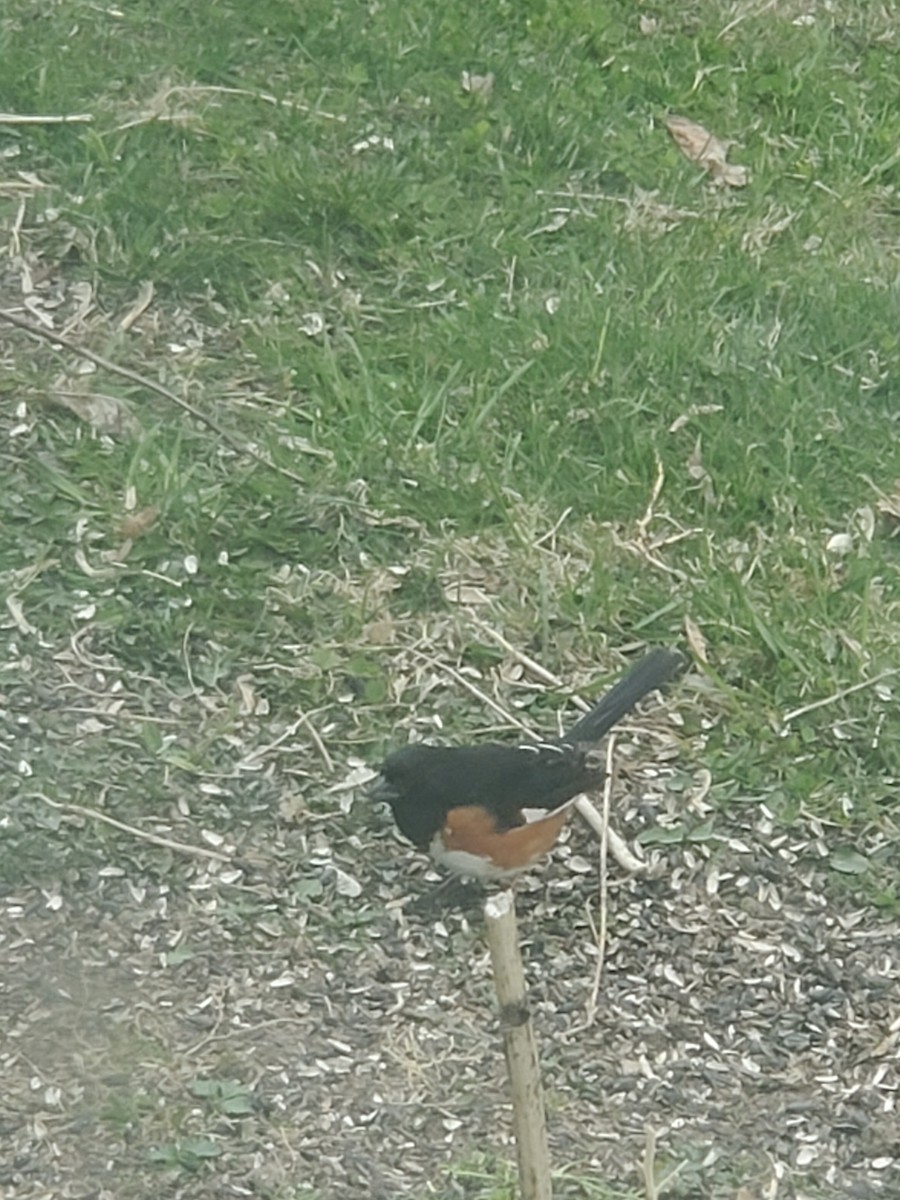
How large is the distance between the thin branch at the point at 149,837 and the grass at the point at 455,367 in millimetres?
29

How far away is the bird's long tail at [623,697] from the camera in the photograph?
10.8 feet

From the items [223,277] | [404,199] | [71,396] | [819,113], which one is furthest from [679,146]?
[71,396]

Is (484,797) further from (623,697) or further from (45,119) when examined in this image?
(45,119)

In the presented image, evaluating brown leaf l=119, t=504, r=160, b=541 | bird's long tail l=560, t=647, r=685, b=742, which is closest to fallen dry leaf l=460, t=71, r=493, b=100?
brown leaf l=119, t=504, r=160, b=541

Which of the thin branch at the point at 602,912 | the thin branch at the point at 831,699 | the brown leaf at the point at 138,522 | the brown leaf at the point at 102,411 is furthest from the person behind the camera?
the brown leaf at the point at 102,411

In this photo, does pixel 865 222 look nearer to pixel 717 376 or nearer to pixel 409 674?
pixel 717 376

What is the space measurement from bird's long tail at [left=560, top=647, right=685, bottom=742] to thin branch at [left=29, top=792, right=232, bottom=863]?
61cm

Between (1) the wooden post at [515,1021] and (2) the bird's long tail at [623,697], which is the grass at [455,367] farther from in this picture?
(1) the wooden post at [515,1021]

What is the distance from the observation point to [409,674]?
369 cm

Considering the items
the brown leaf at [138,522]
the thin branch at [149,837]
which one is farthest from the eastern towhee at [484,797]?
the brown leaf at [138,522]

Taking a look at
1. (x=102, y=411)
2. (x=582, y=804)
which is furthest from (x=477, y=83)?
(x=582, y=804)

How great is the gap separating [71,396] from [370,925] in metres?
1.46

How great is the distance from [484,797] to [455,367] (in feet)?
4.99

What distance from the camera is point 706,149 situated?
5098mm
